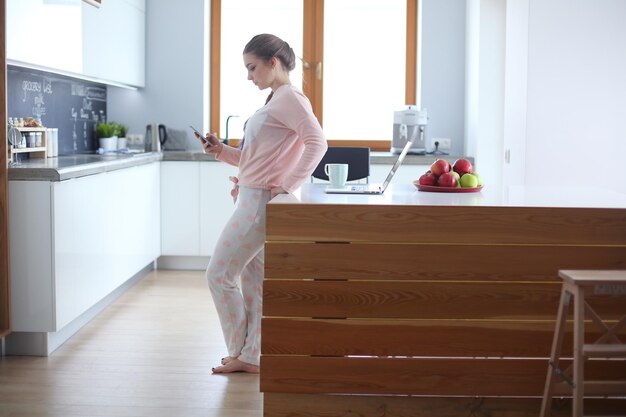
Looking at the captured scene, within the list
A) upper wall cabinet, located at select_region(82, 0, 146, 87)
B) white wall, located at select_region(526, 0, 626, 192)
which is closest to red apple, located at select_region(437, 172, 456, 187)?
white wall, located at select_region(526, 0, 626, 192)

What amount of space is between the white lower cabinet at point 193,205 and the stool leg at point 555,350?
141 inches

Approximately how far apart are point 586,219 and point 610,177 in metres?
1.93

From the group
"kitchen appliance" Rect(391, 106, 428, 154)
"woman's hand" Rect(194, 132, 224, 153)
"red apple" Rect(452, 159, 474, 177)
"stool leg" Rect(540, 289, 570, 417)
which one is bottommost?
"stool leg" Rect(540, 289, 570, 417)

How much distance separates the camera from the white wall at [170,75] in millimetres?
6438

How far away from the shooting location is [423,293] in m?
2.89

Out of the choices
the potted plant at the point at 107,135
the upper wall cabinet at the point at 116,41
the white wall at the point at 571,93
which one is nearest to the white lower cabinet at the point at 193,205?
the potted plant at the point at 107,135

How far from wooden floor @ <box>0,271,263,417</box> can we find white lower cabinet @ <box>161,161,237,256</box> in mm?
1186

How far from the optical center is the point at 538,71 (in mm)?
4719

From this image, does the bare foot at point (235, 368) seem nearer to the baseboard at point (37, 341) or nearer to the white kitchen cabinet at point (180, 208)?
the baseboard at point (37, 341)

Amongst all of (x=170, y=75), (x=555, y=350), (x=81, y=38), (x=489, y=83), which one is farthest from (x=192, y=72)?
(x=555, y=350)

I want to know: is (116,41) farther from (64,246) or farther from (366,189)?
(366,189)

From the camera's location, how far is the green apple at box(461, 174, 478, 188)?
345 centimetres

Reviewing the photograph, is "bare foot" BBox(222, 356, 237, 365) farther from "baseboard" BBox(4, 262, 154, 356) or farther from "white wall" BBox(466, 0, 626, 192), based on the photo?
"white wall" BBox(466, 0, 626, 192)

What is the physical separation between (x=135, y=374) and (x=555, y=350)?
177cm
